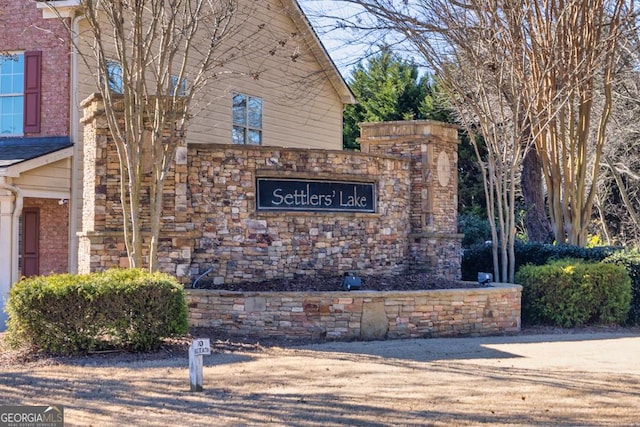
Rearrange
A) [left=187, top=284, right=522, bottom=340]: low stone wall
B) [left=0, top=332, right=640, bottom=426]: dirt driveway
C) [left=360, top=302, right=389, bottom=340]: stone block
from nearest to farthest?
[left=0, top=332, right=640, bottom=426]: dirt driveway, [left=187, top=284, right=522, bottom=340]: low stone wall, [left=360, top=302, right=389, bottom=340]: stone block

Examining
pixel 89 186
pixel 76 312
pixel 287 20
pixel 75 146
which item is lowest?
pixel 76 312

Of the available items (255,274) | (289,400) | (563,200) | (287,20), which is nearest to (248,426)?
(289,400)

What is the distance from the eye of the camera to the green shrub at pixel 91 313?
31.9 ft

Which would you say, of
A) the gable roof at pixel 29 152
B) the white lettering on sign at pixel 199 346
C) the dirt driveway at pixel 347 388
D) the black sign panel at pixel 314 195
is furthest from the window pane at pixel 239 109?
the white lettering on sign at pixel 199 346

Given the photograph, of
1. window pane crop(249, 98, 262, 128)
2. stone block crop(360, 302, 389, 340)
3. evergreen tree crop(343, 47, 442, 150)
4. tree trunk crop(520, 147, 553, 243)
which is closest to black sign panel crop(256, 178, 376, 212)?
stone block crop(360, 302, 389, 340)

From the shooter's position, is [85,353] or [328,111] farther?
[328,111]

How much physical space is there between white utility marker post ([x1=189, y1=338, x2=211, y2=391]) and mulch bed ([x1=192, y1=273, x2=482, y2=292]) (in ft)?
13.7

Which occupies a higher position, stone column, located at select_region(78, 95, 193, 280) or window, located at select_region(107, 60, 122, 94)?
window, located at select_region(107, 60, 122, 94)

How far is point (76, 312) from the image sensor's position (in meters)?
9.73

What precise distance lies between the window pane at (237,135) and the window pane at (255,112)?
16.5 inches

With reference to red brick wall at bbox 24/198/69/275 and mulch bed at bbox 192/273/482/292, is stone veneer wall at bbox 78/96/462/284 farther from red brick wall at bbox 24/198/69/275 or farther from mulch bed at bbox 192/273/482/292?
red brick wall at bbox 24/198/69/275

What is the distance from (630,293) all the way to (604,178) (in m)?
13.6

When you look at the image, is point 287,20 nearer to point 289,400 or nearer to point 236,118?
point 236,118

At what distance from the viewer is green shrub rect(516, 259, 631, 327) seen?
13.9m
